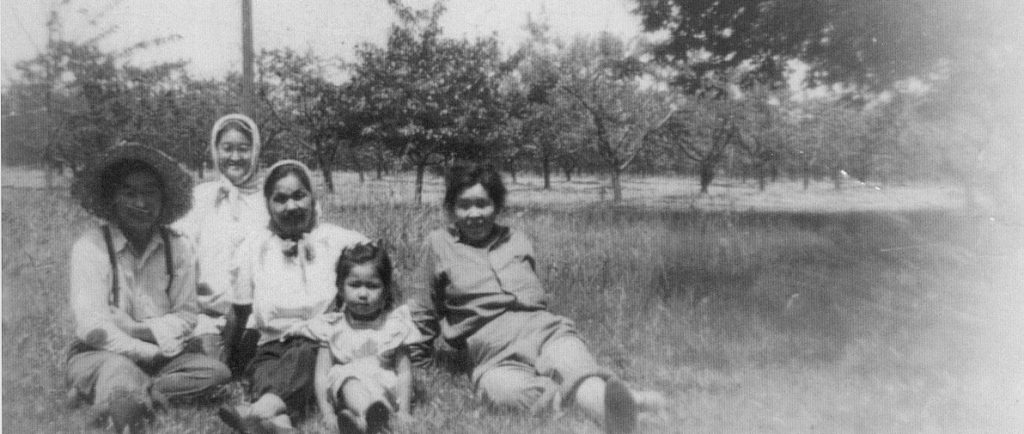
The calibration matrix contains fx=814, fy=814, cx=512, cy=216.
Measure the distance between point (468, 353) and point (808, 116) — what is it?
211 centimetres

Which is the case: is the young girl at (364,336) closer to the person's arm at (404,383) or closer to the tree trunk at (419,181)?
the person's arm at (404,383)

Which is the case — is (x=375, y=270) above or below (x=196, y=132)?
Answer: below

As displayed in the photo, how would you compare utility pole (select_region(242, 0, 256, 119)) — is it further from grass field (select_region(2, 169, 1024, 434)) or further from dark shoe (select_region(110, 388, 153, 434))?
dark shoe (select_region(110, 388, 153, 434))

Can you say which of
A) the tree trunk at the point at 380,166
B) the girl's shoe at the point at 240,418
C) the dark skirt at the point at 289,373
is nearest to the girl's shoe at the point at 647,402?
the dark skirt at the point at 289,373

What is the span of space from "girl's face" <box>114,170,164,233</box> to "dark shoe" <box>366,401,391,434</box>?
4.13ft

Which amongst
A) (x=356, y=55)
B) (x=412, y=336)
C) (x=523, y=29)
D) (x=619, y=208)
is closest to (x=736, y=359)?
(x=619, y=208)

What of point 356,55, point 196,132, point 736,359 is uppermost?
point 356,55

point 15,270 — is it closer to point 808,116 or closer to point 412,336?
point 412,336

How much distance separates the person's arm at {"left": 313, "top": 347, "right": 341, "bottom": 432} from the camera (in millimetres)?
3258

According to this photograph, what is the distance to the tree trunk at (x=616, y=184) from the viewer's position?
4.09 meters

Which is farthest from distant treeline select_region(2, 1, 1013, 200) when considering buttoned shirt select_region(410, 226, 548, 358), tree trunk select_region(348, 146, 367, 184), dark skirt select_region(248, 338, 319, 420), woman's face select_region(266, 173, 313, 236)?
dark skirt select_region(248, 338, 319, 420)

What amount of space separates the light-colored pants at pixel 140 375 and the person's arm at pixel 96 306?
47 millimetres

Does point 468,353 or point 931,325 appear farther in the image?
point 931,325

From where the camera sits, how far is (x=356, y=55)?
3.87 metres
